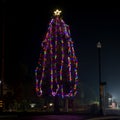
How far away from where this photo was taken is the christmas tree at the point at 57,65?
35969 millimetres

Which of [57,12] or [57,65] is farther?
[57,12]

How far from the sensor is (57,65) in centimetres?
3606

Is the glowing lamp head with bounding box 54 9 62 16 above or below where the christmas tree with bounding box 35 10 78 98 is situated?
above

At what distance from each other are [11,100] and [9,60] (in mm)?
7361

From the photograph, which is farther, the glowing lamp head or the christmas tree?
the glowing lamp head

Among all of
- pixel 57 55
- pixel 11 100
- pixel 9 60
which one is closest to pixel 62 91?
pixel 57 55

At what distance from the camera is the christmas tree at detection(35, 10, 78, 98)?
3597 centimetres

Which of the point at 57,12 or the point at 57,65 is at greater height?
the point at 57,12

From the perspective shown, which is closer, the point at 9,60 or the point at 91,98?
the point at 9,60

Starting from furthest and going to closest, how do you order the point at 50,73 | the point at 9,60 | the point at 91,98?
the point at 91,98
the point at 9,60
the point at 50,73

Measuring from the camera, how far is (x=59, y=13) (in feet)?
124

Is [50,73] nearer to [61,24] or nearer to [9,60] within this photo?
[61,24]

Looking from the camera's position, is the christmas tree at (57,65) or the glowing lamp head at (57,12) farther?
the glowing lamp head at (57,12)

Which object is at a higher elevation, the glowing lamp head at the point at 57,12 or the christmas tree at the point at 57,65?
the glowing lamp head at the point at 57,12
